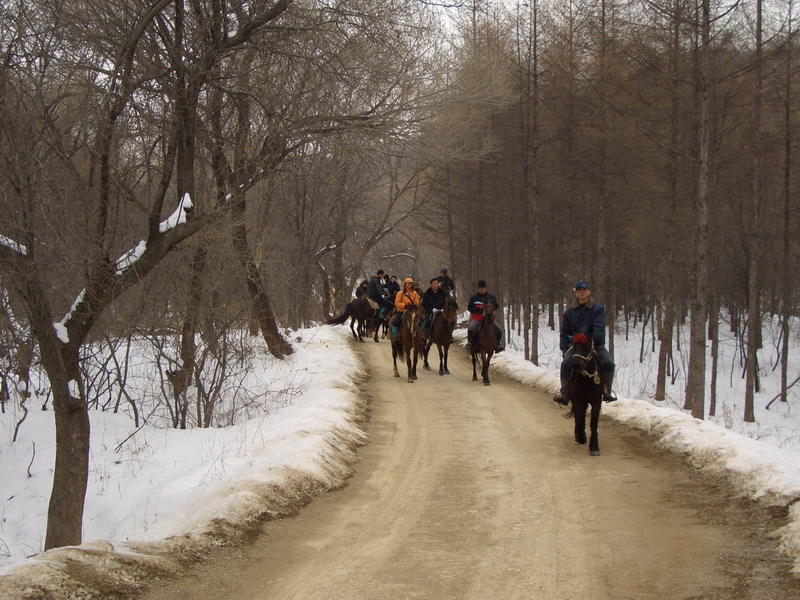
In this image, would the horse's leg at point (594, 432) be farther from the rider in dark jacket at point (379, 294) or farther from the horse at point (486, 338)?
the rider in dark jacket at point (379, 294)

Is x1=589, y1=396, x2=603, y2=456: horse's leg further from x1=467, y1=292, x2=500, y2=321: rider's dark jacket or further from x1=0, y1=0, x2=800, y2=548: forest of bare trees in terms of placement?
x1=467, y1=292, x2=500, y2=321: rider's dark jacket

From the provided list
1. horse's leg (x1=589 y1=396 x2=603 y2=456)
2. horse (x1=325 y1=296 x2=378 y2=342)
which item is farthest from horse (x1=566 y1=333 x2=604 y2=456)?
horse (x1=325 y1=296 x2=378 y2=342)

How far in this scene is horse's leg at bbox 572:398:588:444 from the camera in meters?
10.7

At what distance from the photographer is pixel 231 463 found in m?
8.92

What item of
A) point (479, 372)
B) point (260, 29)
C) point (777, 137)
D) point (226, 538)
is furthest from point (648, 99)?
point (226, 538)

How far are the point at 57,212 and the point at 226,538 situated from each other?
4317 millimetres

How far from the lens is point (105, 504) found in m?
9.80

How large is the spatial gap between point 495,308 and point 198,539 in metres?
11.7

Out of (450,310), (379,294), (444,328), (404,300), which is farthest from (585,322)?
(379,294)

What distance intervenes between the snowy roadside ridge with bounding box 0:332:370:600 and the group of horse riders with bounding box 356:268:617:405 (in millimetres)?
3412

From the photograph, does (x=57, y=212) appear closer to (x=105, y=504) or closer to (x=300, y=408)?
(x=105, y=504)

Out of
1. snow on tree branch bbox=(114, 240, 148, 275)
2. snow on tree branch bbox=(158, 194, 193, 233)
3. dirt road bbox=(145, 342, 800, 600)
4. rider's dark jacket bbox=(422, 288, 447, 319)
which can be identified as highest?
snow on tree branch bbox=(158, 194, 193, 233)

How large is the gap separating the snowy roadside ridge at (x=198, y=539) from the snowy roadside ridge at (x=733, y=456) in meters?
4.35

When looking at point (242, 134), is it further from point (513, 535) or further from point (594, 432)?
point (513, 535)
